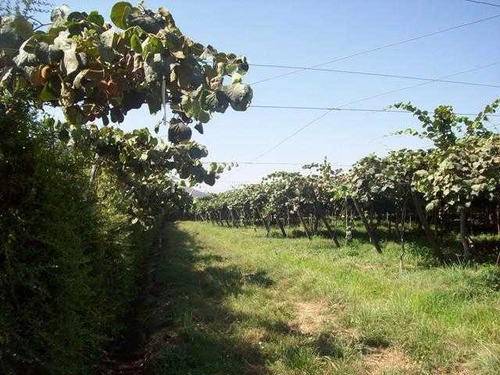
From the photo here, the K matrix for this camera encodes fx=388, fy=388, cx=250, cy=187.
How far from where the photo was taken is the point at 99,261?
479 centimetres

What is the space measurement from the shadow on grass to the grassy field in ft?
0.06

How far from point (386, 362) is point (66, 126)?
4.07 meters

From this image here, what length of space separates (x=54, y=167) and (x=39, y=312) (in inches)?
44.4

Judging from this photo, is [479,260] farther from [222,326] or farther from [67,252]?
[67,252]

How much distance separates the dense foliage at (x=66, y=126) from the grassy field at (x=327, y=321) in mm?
1496

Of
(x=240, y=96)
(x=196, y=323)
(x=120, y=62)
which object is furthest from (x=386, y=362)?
(x=120, y=62)

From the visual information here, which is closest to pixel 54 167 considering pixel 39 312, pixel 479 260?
pixel 39 312

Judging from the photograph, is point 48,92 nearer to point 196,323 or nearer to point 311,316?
point 196,323

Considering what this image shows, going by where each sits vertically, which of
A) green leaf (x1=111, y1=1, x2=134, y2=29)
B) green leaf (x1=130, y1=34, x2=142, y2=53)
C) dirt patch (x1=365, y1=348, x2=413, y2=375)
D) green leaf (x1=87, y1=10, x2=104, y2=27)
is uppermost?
green leaf (x1=87, y1=10, x2=104, y2=27)

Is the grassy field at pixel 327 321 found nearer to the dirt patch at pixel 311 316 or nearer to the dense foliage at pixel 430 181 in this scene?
the dirt patch at pixel 311 316

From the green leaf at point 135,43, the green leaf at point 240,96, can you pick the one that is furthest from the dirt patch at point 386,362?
the green leaf at point 135,43

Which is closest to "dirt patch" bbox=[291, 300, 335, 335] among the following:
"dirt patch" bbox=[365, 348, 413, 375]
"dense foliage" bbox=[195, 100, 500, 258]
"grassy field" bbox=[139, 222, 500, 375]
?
"grassy field" bbox=[139, 222, 500, 375]

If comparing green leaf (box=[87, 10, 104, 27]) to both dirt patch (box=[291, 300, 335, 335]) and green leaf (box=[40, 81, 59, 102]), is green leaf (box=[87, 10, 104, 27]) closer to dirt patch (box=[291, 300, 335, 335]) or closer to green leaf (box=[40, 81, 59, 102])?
green leaf (box=[40, 81, 59, 102])

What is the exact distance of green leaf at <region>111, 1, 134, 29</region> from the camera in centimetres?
180
